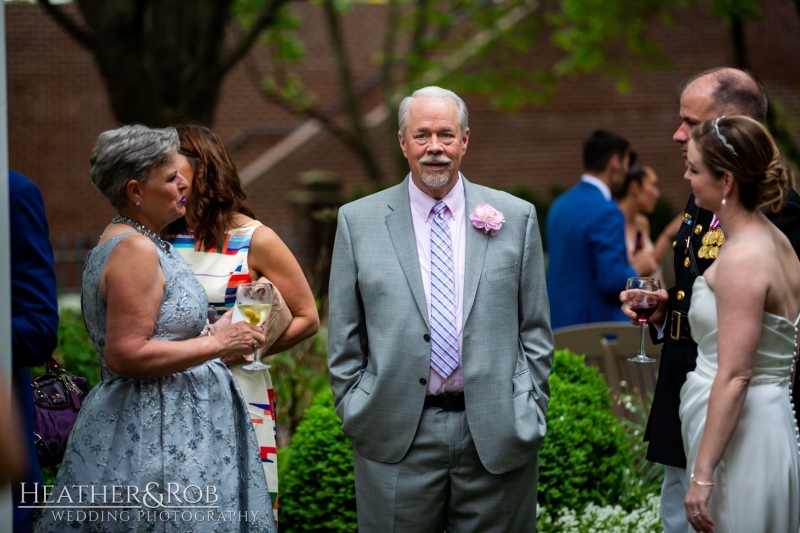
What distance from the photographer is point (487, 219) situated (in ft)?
13.0

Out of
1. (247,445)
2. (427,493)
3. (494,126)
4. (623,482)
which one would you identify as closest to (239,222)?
(247,445)

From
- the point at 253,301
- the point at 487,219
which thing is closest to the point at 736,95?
the point at 487,219

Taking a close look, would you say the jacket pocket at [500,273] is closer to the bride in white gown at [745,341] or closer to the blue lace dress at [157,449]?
the bride in white gown at [745,341]

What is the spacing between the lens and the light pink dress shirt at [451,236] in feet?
12.8

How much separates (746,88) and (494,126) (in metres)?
15.7

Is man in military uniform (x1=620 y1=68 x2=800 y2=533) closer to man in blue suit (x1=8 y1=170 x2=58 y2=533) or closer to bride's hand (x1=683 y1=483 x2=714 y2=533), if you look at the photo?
bride's hand (x1=683 y1=483 x2=714 y2=533)

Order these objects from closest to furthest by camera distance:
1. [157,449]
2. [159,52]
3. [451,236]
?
[157,449], [451,236], [159,52]

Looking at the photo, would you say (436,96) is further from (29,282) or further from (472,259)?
(29,282)

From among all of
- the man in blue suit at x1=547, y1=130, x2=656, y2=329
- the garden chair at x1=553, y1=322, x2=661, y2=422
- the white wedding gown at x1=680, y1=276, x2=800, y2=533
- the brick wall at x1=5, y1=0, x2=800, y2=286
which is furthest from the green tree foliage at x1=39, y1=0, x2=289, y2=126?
the brick wall at x1=5, y1=0, x2=800, y2=286

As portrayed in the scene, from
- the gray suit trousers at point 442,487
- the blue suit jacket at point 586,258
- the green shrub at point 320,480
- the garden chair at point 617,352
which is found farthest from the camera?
the blue suit jacket at point 586,258

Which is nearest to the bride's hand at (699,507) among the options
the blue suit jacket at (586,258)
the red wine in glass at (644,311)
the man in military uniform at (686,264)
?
the man in military uniform at (686,264)

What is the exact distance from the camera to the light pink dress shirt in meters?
3.90

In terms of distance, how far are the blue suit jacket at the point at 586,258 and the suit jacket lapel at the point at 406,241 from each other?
9.13 feet

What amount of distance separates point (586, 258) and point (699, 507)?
3.60 m
